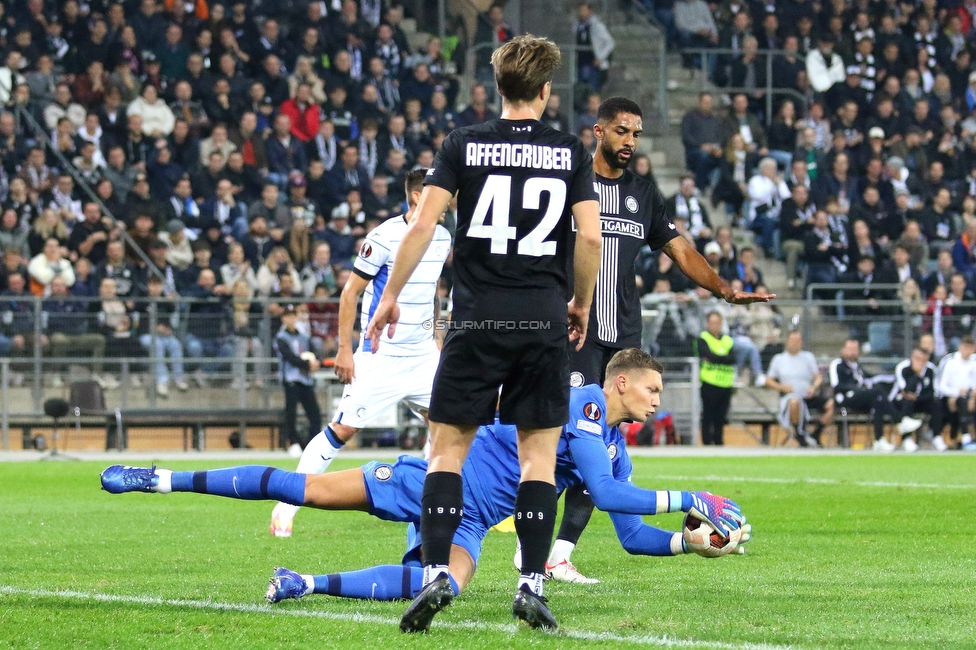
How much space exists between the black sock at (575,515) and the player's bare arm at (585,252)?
67.2 inches

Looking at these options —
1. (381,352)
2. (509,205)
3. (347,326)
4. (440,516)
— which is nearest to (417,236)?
(509,205)

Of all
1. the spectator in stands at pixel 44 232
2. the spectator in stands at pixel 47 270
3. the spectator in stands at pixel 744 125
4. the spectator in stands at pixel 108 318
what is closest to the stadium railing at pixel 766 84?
the spectator in stands at pixel 744 125

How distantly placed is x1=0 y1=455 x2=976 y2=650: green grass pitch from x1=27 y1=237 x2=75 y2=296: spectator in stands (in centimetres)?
819

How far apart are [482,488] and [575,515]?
4.12ft

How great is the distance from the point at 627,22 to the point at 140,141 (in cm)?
1113

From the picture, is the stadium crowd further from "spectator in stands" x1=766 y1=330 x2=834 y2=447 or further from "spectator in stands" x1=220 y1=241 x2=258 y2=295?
"spectator in stands" x1=766 y1=330 x2=834 y2=447

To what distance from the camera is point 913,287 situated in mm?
23047

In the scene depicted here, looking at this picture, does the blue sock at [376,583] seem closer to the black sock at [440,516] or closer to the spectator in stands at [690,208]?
the black sock at [440,516]

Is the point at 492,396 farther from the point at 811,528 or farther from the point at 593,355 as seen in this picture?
the point at 811,528

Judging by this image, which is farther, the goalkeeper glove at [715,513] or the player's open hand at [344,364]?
the player's open hand at [344,364]

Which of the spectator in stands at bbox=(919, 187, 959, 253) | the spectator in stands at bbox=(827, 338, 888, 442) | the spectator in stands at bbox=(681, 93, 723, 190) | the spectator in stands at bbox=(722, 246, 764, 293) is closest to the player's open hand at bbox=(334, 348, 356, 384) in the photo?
the spectator in stands at bbox=(827, 338, 888, 442)

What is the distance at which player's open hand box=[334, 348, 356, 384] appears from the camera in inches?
354

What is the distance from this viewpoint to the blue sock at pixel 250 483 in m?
6.09

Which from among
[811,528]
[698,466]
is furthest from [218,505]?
[698,466]
